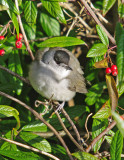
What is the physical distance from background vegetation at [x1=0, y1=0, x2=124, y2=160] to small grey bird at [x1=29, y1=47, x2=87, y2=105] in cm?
13

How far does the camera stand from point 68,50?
3318 mm

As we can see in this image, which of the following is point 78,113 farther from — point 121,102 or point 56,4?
point 56,4

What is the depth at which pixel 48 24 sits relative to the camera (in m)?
3.21

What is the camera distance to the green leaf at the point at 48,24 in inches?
126

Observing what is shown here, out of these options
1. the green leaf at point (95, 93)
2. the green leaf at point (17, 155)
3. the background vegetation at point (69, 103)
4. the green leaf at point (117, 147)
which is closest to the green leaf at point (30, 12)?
the background vegetation at point (69, 103)

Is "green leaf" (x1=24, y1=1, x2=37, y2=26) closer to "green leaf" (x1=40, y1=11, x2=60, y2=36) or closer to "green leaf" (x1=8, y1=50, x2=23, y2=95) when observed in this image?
"green leaf" (x1=40, y1=11, x2=60, y2=36)

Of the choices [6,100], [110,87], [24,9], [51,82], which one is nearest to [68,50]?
[51,82]

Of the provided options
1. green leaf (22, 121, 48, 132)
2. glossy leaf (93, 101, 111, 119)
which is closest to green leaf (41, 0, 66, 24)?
glossy leaf (93, 101, 111, 119)

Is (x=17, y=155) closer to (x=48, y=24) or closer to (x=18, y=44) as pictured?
(x=18, y=44)

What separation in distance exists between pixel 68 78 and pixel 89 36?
29.0 inches

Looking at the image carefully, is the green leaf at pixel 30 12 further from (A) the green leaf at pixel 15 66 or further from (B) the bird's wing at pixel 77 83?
(B) the bird's wing at pixel 77 83

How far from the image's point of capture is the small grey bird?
290 centimetres

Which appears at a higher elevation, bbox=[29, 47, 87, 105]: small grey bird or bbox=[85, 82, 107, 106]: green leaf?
bbox=[29, 47, 87, 105]: small grey bird

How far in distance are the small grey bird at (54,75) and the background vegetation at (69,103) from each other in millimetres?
127
